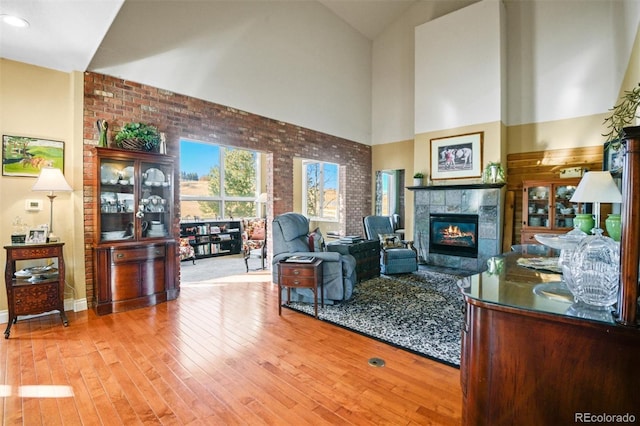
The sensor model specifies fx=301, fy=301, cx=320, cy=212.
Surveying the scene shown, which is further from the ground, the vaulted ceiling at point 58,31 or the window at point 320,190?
the vaulted ceiling at point 58,31

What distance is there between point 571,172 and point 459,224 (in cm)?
209

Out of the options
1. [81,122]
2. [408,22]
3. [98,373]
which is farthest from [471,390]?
[408,22]

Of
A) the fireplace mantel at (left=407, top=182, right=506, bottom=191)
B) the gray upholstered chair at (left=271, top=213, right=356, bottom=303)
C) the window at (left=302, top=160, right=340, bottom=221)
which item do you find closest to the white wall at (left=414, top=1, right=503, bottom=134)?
the fireplace mantel at (left=407, top=182, right=506, bottom=191)

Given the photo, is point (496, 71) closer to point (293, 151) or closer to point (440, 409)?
point (293, 151)

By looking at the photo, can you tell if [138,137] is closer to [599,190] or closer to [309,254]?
[309,254]

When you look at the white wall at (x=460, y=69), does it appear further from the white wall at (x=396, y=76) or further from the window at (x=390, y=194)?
the window at (x=390, y=194)

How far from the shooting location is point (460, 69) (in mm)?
6168

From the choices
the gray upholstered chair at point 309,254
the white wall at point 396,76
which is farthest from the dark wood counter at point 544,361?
the white wall at point 396,76

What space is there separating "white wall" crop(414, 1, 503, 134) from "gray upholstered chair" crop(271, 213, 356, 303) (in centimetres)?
413

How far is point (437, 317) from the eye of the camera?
343 centimetres

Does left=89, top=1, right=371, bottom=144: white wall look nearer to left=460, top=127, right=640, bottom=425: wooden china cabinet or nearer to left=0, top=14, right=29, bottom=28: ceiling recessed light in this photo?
left=0, top=14, right=29, bottom=28: ceiling recessed light

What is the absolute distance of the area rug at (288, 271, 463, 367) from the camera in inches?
111

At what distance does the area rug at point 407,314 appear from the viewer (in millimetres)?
2808

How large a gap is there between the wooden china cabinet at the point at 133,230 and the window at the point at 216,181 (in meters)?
3.55
